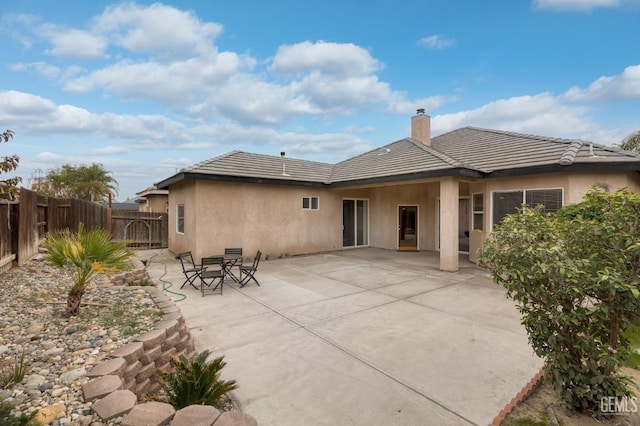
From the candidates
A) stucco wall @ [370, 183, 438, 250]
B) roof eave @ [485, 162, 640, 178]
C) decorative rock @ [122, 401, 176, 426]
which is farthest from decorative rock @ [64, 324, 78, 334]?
stucco wall @ [370, 183, 438, 250]

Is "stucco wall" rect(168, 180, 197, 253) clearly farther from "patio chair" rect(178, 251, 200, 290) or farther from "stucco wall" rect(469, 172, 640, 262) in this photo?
"stucco wall" rect(469, 172, 640, 262)

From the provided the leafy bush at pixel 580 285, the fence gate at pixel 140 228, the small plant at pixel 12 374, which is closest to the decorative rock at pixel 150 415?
the small plant at pixel 12 374

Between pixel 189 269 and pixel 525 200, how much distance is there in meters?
11.3

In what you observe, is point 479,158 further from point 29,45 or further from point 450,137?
point 29,45

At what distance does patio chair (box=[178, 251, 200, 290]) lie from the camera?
25.6 feet

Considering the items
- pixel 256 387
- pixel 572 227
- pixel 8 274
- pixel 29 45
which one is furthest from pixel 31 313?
pixel 29 45

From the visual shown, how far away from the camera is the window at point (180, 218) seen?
41.7 ft

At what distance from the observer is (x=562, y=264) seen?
8.28 ft

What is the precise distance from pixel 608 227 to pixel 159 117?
2211 cm

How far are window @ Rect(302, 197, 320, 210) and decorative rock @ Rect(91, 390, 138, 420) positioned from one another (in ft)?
37.3

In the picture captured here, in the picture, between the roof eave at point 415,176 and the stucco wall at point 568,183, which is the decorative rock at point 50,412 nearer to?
the stucco wall at point 568,183

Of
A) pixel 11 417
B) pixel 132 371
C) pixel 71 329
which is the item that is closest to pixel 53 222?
pixel 71 329

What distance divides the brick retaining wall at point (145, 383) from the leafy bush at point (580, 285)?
277cm

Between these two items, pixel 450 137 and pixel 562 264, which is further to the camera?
pixel 450 137
